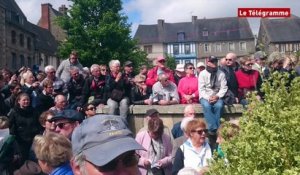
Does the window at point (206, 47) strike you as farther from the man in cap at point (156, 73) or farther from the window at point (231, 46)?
the man in cap at point (156, 73)

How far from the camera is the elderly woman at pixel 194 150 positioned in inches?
261

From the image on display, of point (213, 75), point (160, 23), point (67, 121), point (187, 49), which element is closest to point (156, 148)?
point (67, 121)

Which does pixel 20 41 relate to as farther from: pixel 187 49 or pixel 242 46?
pixel 242 46

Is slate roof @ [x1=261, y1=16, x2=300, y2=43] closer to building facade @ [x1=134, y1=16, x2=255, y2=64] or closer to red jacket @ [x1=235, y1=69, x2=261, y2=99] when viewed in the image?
building facade @ [x1=134, y1=16, x2=255, y2=64]

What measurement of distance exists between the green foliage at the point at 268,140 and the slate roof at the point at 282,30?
8303 cm

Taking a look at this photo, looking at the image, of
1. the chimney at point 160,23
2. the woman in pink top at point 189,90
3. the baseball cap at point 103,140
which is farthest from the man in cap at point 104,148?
the chimney at point 160,23

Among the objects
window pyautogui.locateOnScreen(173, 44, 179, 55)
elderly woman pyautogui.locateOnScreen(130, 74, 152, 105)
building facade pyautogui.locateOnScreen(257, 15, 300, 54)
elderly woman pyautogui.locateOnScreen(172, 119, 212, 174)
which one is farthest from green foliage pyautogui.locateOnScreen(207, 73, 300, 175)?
window pyautogui.locateOnScreen(173, 44, 179, 55)

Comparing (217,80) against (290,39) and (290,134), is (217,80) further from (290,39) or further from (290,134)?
(290,39)

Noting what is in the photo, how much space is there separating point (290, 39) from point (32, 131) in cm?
8057

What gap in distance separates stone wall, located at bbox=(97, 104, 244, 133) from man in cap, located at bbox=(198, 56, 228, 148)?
0.32 meters

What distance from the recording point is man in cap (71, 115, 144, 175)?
8.14 feet

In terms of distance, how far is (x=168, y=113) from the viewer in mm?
10359

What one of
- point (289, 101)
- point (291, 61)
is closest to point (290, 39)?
point (291, 61)

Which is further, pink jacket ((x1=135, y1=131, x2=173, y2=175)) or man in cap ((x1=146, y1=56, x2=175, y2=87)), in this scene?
man in cap ((x1=146, y1=56, x2=175, y2=87))
